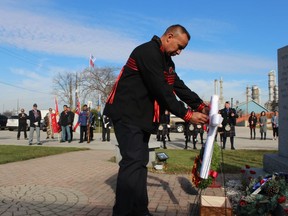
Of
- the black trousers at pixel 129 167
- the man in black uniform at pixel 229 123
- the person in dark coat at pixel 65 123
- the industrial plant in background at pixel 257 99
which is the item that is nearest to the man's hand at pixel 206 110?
the black trousers at pixel 129 167

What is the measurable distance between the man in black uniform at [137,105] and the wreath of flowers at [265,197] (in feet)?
4.66

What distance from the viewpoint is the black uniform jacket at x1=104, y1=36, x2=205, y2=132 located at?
3148mm

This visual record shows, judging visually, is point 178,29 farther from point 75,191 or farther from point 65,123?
point 65,123

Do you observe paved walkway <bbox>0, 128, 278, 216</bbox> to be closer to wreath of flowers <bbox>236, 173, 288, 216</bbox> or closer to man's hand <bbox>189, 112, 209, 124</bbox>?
wreath of flowers <bbox>236, 173, 288, 216</bbox>

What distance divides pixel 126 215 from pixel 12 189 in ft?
10.9

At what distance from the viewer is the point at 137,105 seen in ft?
10.9

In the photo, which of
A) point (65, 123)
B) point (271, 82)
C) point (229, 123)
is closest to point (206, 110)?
point (229, 123)

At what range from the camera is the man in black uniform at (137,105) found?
10.5 feet

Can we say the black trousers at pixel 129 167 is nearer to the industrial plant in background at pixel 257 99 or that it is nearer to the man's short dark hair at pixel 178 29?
the man's short dark hair at pixel 178 29

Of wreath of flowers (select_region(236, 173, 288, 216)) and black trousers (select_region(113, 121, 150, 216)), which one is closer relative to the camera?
black trousers (select_region(113, 121, 150, 216))

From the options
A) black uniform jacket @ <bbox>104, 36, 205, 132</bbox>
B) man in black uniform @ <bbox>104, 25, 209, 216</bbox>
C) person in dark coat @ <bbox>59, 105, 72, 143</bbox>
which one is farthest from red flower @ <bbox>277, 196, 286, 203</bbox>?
person in dark coat @ <bbox>59, 105, 72, 143</bbox>

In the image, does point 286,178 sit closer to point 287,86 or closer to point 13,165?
point 287,86

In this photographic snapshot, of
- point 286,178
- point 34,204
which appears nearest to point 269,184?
point 286,178

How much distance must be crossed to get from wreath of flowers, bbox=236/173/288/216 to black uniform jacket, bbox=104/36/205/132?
5.29 ft
